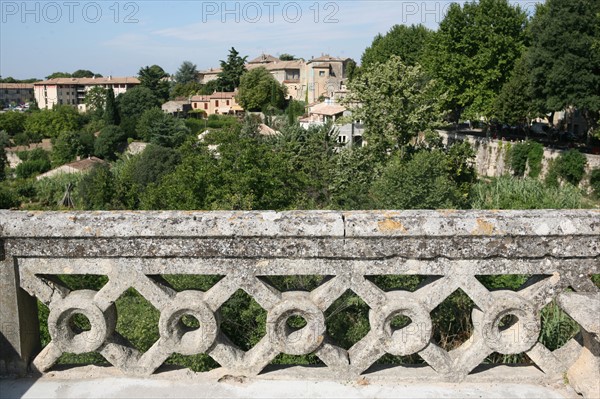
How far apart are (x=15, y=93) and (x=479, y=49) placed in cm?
14507

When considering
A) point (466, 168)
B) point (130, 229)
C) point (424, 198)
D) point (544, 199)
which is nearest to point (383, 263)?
point (130, 229)

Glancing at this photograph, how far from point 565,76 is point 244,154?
757 inches

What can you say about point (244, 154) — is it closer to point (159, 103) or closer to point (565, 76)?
point (565, 76)

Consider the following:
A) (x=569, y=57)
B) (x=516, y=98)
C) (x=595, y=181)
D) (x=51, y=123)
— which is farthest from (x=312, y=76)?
(x=595, y=181)

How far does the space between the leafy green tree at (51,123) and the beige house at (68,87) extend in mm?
29617

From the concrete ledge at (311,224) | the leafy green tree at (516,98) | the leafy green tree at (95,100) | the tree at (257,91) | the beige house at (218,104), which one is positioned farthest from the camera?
the leafy green tree at (95,100)

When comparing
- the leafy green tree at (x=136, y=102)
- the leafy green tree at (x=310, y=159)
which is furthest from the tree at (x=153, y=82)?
the leafy green tree at (x=310, y=159)

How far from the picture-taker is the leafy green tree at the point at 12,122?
3388 inches

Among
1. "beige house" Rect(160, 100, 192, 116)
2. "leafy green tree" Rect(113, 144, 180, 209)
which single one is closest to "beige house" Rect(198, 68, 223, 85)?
"beige house" Rect(160, 100, 192, 116)

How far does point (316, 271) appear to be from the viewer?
293 centimetres

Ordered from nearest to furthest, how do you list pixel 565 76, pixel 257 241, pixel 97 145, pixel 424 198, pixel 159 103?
pixel 257 241
pixel 424 198
pixel 565 76
pixel 97 145
pixel 159 103

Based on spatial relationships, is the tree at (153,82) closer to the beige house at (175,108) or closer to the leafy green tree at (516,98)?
the beige house at (175,108)

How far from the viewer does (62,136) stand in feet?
234

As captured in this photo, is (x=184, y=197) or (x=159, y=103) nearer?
(x=184, y=197)
